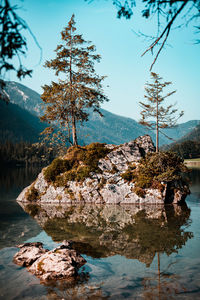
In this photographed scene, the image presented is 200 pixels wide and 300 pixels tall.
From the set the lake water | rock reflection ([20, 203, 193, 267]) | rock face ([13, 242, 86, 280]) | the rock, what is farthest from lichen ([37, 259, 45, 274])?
rock reflection ([20, 203, 193, 267])

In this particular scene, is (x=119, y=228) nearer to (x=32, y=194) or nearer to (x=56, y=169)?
(x=56, y=169)

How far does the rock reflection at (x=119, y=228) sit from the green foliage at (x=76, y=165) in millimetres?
2667

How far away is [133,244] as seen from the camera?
27.9 feet

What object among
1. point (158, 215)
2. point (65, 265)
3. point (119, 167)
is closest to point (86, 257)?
point (65, 265)

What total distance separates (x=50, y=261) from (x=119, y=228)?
472 cm

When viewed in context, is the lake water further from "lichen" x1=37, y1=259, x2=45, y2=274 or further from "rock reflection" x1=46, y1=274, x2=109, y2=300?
"lichen" x1=37, y1=259, x2=45, y2=274

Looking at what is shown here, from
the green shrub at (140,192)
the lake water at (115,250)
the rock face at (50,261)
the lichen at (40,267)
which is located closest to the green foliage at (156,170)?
the green shrub at (140,192)

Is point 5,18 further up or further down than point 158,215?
further up

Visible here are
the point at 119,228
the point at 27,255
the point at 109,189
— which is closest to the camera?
the point at 27,255

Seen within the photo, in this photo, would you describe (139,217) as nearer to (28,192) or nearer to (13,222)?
(13,222)

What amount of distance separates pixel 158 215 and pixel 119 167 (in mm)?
6463

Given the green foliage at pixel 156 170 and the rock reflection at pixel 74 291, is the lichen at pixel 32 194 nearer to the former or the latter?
the green foliage at pixel 156 170

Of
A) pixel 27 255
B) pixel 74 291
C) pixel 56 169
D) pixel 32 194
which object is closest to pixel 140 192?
pixel 56 169

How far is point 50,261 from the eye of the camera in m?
6.62
